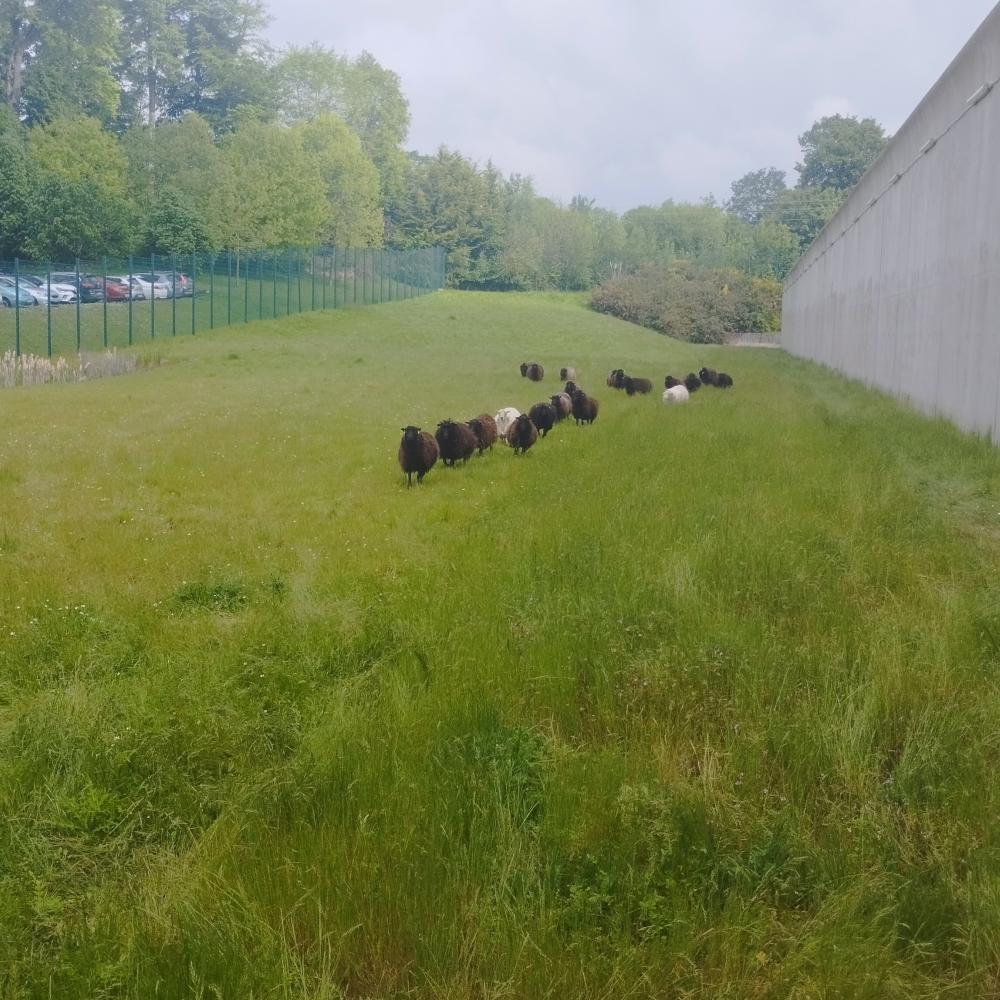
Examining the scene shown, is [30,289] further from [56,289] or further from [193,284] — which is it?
[193,284]

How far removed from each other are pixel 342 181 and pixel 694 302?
2596 cm

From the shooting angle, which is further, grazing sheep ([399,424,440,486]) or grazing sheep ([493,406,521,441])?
grazing sheep ([493,406,521,441])

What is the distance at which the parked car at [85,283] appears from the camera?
33594mm

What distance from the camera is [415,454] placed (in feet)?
38.0

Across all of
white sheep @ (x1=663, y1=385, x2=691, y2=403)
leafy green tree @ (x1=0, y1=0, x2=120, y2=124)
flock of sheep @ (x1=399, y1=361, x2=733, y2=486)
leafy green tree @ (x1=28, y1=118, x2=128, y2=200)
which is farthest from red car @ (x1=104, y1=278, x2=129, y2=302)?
leafy green tree @ (x1=0, y1=0, x2=120, y2=124)

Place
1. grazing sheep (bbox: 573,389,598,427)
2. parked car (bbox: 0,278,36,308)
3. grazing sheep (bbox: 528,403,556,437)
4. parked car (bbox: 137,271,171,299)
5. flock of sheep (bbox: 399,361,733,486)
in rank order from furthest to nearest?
parked car (bbox: 137,271,171,299) → parked car (bbox: 0,278,36,308) → grazing sheep (bbox: 573,389,598,427) → grazing sheep (bbox: 528,403,556,437) → flock of sheep (bbox: 399,361,733,486)

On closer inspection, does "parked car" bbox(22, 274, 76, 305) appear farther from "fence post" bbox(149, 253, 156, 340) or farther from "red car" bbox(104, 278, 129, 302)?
"fence post" bbox(149, 253, 156, 340)

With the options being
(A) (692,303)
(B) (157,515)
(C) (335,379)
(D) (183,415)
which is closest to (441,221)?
(A) (692,303)

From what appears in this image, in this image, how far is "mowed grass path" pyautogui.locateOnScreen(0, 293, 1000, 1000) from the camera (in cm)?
305

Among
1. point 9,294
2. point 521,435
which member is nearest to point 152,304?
point 9,294

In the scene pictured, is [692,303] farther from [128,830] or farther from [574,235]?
[128,830]

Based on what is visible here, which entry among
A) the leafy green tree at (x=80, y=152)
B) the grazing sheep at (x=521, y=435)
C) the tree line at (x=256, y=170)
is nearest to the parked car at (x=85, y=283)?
the tree line at (x=256, y=170)

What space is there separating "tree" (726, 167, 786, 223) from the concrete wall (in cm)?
10608

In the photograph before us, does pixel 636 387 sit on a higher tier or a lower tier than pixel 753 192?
lower
